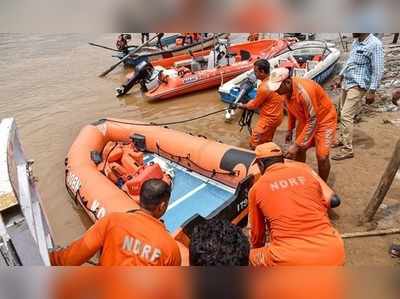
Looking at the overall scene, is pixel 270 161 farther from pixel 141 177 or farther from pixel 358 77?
pixel 358 77

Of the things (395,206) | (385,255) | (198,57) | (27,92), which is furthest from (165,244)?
(27,92)

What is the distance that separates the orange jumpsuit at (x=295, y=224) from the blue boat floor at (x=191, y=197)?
1600 mm

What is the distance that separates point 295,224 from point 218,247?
35.3 inches

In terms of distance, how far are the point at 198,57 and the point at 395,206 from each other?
22.4 feet

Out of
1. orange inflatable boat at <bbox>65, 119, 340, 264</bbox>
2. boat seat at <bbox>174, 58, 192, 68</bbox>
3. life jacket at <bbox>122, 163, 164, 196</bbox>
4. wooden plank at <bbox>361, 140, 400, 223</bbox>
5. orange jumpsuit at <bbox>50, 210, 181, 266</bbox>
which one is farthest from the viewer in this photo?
boat seat at <bbox>174, 58, 192, 68</bbox>

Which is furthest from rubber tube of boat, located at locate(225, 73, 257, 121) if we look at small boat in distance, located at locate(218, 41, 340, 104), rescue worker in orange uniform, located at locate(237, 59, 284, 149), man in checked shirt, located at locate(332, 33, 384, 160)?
man in checked shirt, located at locate(332, 33, 384, 160)

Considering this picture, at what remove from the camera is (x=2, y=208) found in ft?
4.41

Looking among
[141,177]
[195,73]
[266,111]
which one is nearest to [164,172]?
[141,177]

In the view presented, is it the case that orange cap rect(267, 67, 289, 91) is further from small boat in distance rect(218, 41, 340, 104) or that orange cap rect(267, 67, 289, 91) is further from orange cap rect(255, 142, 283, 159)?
small boat in distance rect(218, 41, 340, 104)

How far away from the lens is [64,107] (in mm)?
8773

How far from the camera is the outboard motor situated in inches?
334

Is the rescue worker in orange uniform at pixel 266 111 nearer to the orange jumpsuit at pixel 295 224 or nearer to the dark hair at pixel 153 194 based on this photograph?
the orange jumpsuit at pixel 295 224

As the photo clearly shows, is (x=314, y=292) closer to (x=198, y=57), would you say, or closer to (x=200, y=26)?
(x=200, y=26)

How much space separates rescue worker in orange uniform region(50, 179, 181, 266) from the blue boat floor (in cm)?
200
